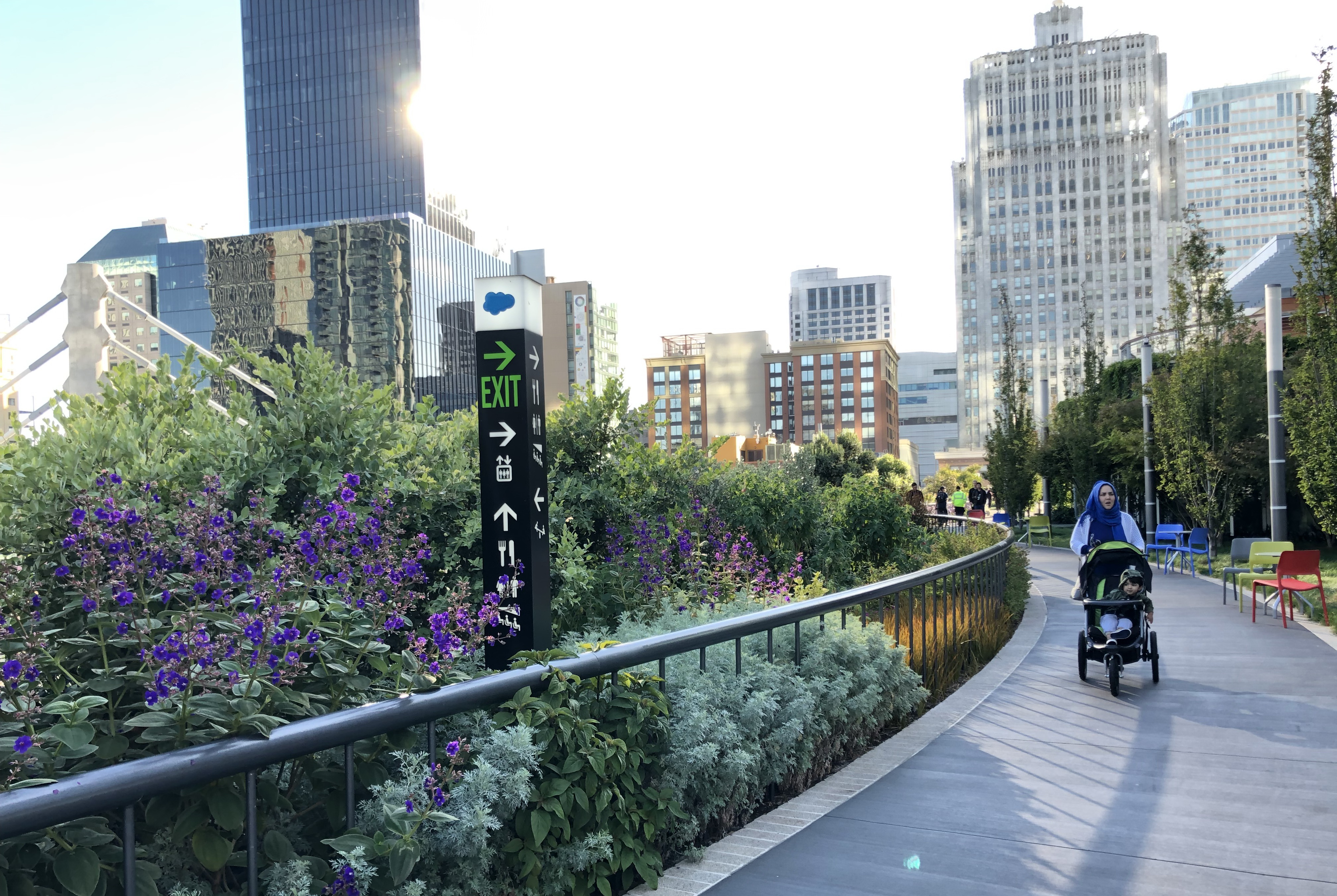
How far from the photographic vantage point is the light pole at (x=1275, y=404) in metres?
17.4

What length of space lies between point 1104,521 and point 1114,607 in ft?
3.43

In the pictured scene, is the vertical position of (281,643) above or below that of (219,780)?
above

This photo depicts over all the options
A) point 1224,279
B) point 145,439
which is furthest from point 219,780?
point 1224,279

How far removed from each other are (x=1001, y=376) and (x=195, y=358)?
1515 inches

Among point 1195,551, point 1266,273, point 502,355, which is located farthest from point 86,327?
point 1266,273

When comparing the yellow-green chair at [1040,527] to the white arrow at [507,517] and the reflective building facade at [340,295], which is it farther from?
the reflective building facade at [340,295]

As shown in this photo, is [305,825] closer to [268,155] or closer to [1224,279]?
[1224,279]

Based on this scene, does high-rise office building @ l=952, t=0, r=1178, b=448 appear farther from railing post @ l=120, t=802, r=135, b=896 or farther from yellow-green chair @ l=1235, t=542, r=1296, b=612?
railing post @ l=120, t=802, r=135, b=896

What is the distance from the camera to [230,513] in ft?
13.9

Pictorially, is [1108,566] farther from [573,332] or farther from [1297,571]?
[573,332]

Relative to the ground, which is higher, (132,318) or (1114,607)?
(132,318)

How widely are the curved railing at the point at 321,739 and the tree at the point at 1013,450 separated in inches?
1335

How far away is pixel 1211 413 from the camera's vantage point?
77.5 feet

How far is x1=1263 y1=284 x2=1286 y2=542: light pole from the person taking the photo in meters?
17.4
